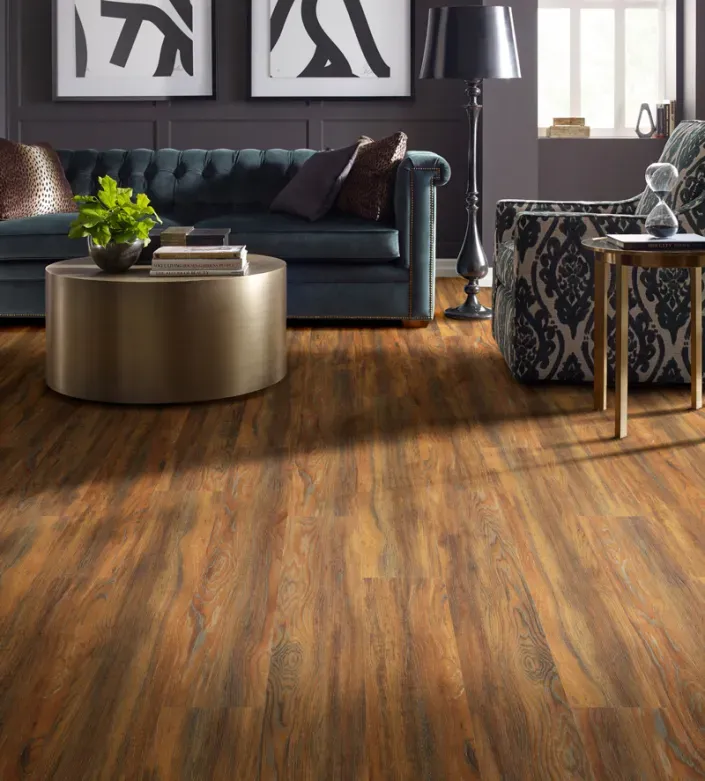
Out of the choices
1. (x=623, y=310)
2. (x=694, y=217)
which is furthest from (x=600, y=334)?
(x=694, y=217)

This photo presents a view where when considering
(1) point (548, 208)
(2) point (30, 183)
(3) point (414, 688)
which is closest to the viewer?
(3) point (414, 688)

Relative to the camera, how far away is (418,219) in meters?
4.71

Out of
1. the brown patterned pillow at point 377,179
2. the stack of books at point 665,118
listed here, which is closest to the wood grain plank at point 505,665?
the brown patterned pillow at point 377,179

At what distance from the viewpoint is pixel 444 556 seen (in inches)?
82.4

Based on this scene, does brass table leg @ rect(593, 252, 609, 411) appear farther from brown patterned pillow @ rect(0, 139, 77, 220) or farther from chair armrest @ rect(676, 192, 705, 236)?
brown patterned pillow @ rect(0, 139, 77, 220)

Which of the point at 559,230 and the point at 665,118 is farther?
the point at 665,118

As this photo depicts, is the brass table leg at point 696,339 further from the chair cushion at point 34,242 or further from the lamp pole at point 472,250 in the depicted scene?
the chair cushion at point 34,242

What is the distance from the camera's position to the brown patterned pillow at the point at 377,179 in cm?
479

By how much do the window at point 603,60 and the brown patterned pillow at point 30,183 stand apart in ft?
10.7

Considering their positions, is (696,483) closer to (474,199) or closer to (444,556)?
(444,556)

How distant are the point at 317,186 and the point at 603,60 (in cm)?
284

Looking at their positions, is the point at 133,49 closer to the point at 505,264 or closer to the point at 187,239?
the point at 187,239

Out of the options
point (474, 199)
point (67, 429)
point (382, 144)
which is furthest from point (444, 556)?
point (474, 199)

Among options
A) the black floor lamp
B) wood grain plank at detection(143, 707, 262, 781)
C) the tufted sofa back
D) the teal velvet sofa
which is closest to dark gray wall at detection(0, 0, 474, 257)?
the tufted sofa back
